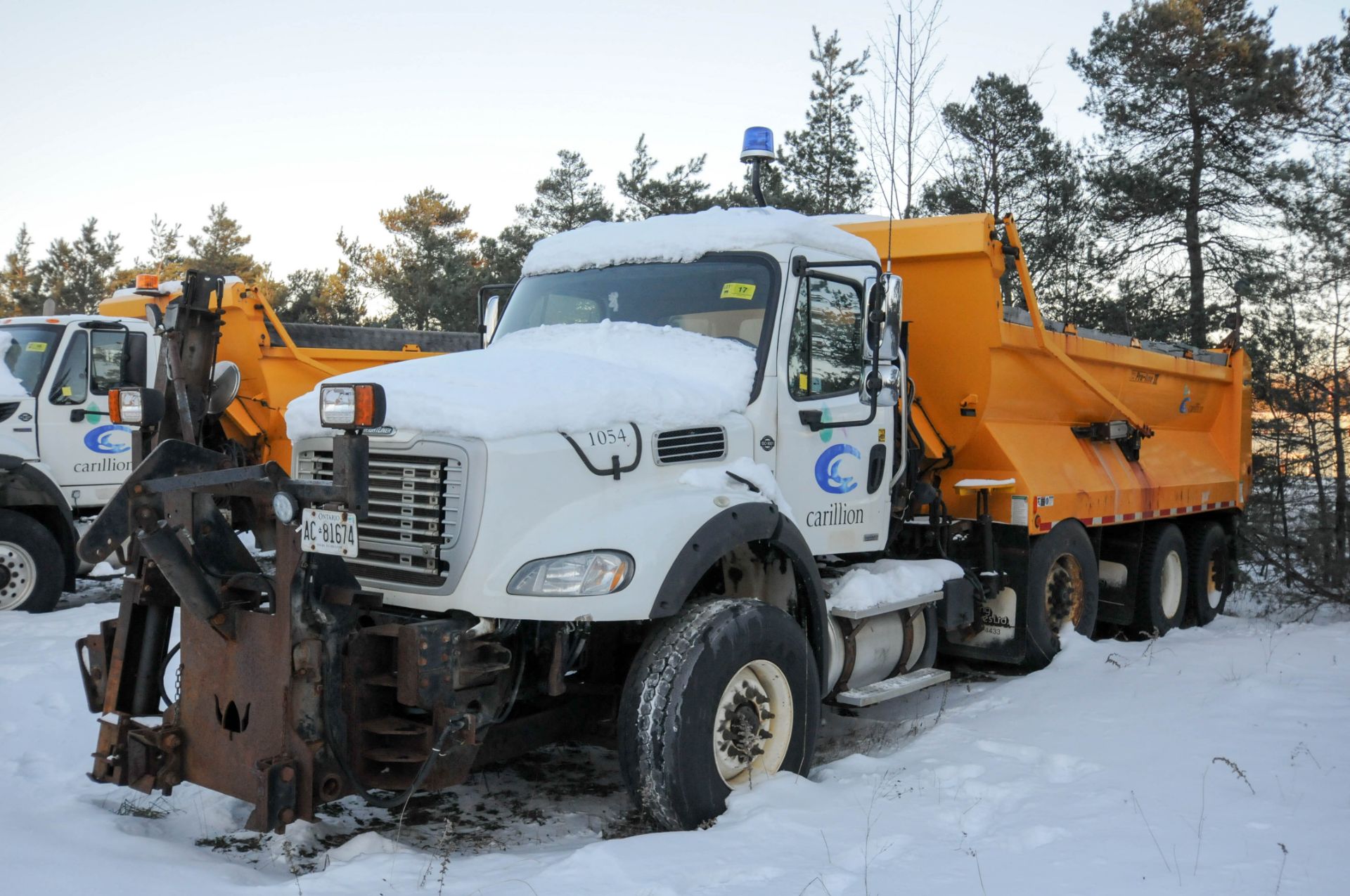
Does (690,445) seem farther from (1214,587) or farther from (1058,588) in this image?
(1214,587)

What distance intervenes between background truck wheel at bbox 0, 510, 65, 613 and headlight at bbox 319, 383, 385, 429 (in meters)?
6.55

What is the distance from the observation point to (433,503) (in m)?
4.18

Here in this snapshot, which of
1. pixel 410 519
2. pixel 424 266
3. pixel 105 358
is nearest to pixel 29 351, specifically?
pixel 105 358

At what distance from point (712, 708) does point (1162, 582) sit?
7.07 m

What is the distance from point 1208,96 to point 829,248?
18.1 meters

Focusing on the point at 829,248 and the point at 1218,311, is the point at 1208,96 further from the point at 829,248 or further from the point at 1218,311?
the point at 829,248

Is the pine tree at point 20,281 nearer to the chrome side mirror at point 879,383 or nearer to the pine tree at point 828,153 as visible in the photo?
the pine tree at point 828,153

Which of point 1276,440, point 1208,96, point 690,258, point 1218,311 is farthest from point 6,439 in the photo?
point 1208,96

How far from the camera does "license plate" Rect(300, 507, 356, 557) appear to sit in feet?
12.2

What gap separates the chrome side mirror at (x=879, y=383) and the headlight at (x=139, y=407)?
3.42 m

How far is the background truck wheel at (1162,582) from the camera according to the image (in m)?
9.66

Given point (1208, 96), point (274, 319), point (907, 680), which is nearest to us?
point (907, 680)

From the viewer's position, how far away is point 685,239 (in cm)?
564

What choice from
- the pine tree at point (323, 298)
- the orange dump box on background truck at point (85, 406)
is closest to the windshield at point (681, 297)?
the orange dump box on background truck at point (85, 406)
